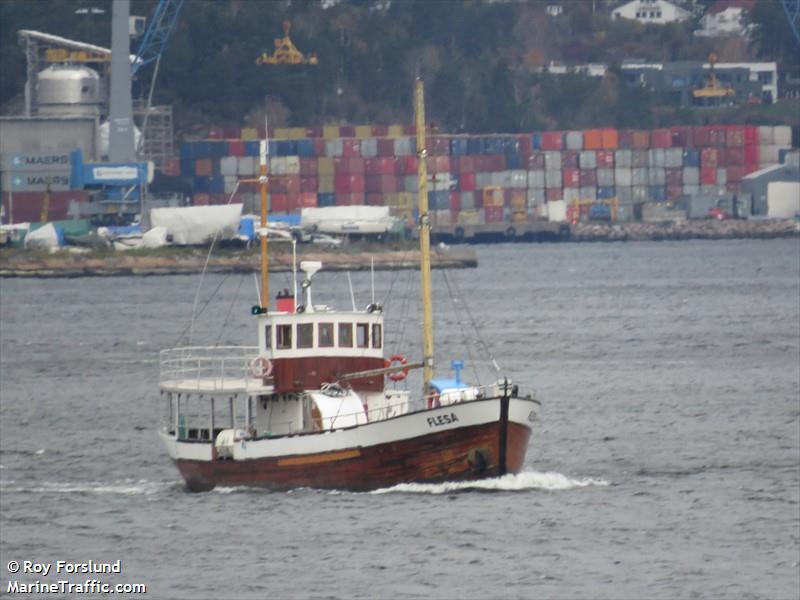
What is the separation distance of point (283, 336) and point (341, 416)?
1.95 m

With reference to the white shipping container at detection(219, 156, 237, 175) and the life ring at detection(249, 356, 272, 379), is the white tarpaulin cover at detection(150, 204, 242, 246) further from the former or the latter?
the life ring at detection(249, 356, 272, 379)

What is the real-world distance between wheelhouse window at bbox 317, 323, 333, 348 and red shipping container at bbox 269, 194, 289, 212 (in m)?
154

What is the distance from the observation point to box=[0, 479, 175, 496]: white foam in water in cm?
3812

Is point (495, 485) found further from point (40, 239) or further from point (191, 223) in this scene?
point (191, 223)

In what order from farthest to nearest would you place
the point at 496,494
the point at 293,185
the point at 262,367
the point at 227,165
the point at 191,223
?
the point at 227,165, the point at 293,185, the point at 191,223, the point at 262,367, the point at 496,494

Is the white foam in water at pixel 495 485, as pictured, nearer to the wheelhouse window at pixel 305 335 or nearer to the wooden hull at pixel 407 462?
the wooden hull at pixel 407 462

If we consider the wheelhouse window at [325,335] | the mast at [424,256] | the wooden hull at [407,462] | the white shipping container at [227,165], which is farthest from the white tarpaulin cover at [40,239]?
the wooden hull at [407,462]

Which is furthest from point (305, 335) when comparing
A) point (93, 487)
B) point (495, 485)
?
point (93, 487)

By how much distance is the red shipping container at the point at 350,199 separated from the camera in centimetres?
19425

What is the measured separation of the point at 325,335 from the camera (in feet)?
117

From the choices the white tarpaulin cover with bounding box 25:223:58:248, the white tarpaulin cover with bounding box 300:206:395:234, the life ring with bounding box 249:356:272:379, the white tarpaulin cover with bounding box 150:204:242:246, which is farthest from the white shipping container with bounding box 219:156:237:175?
the life ring with bounding box 249:356:272:379

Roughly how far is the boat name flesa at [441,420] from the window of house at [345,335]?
2.40 meters

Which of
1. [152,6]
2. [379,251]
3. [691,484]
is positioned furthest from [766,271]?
[691,484]

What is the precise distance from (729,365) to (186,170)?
13312 centimetres
